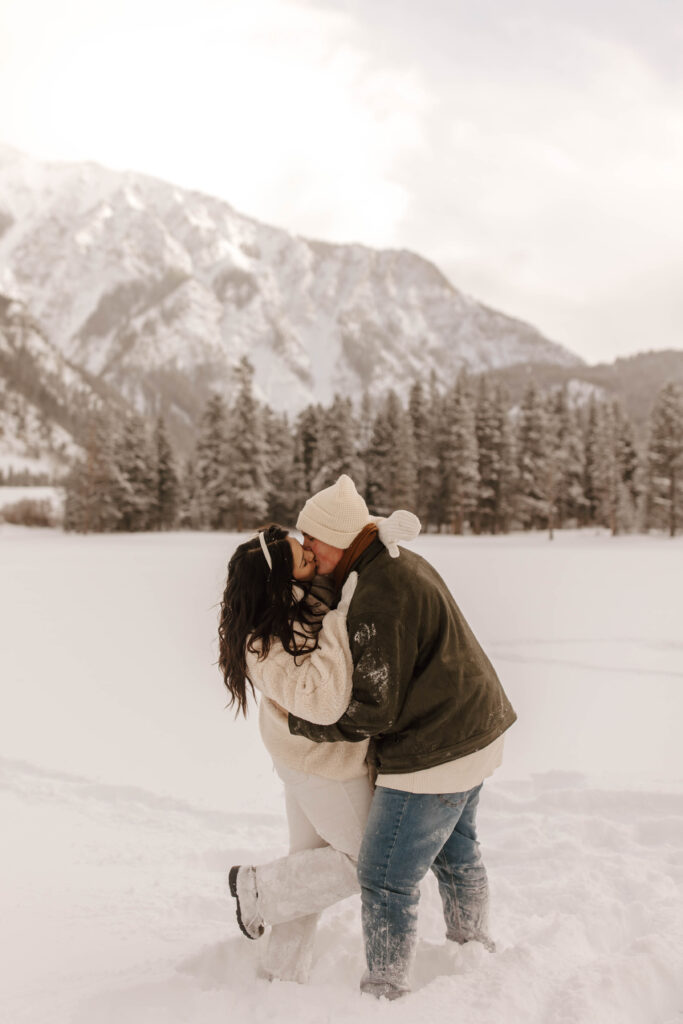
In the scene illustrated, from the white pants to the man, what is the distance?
13 cm

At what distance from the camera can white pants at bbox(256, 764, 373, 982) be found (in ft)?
9.29

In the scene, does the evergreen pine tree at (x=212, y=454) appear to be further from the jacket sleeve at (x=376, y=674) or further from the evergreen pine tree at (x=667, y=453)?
the jacket sleeve at (x=376, y=674)

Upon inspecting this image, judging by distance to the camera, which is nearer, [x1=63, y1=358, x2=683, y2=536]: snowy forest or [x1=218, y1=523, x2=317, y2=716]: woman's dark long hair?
[x1=218, y1=523, x2=317, y2=716]: woman's dark long hair

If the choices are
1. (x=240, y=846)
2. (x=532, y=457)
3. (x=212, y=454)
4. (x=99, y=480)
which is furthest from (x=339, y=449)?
(x=240, y=846)

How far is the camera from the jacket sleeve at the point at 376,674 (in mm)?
2479

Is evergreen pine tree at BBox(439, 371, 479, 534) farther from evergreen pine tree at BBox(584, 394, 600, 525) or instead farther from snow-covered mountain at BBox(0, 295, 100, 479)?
snow-covered mountain at BBox(0, 295, 100, 479)

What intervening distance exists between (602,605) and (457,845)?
1407 centimetres

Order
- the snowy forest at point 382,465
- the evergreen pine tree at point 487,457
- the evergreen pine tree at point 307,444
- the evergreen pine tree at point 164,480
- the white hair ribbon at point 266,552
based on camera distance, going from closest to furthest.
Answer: the white hair ribbon at point 266,552, the snowy forest at point 382,465, the evergreen pine tree at point 164,480, the evergreen pine tree at point 487,457, the evergreen pine tree at point 307,444

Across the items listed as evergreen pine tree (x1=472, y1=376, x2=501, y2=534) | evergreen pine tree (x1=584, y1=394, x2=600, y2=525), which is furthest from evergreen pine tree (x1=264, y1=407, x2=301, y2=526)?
evergreen pine tree (x1=584, y1=394, x2=600, y2=525)

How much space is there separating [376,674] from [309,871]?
1074 millimetres

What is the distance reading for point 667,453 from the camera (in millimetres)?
41688

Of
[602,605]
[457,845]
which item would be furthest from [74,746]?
[602,605]

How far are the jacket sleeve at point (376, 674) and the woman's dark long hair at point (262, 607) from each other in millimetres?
198

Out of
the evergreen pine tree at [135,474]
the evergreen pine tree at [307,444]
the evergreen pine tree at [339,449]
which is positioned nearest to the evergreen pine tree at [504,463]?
the evergreen pine tree at [339,449]
